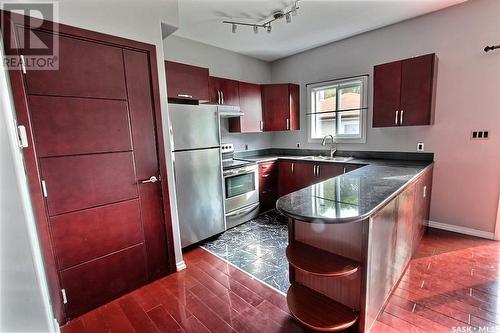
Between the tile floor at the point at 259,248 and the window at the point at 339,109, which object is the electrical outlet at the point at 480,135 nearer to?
the window at the point at 339,109

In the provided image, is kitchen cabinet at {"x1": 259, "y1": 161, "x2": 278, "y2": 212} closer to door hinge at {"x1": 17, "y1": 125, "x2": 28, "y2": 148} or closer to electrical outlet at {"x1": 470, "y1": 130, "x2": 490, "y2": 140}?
electrical outlet at {"x1": 470, "y1": 130, "x2": 490, "y2": 140}

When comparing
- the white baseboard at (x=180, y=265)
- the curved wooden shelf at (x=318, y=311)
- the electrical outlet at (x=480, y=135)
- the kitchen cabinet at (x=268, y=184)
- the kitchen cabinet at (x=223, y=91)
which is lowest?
the white baseboard at (x=180, y=265)

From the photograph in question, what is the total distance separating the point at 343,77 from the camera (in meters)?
3.63

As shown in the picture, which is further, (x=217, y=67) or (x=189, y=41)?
(x=217, y=67)

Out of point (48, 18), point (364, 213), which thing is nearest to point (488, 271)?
point (364, 213)

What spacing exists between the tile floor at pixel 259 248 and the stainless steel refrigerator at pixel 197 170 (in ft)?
0.82

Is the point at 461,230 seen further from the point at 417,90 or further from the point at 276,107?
the point at 276,107

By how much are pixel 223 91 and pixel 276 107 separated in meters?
1.03

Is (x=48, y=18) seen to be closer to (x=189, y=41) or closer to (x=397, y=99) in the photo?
(x=189, y=41)

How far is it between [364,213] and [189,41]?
3332 mm

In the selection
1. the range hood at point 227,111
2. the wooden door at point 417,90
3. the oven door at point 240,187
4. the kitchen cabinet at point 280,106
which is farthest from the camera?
the kitchen cabinet at point 280,106

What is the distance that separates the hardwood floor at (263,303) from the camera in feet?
5.39

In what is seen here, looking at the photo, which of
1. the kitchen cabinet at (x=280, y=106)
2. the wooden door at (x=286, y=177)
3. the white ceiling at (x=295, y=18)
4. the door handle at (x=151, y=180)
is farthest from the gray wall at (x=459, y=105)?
the door handle at (x=151, y=180)

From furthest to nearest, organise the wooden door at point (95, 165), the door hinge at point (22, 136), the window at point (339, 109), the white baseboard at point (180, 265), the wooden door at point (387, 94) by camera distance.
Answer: the window at point (339, 109)
the wooden door at point (387, 94)
the white baseboard at point (180, 265)
the wooden door at point (95, 165)
the door hinge at point (22, 136)
